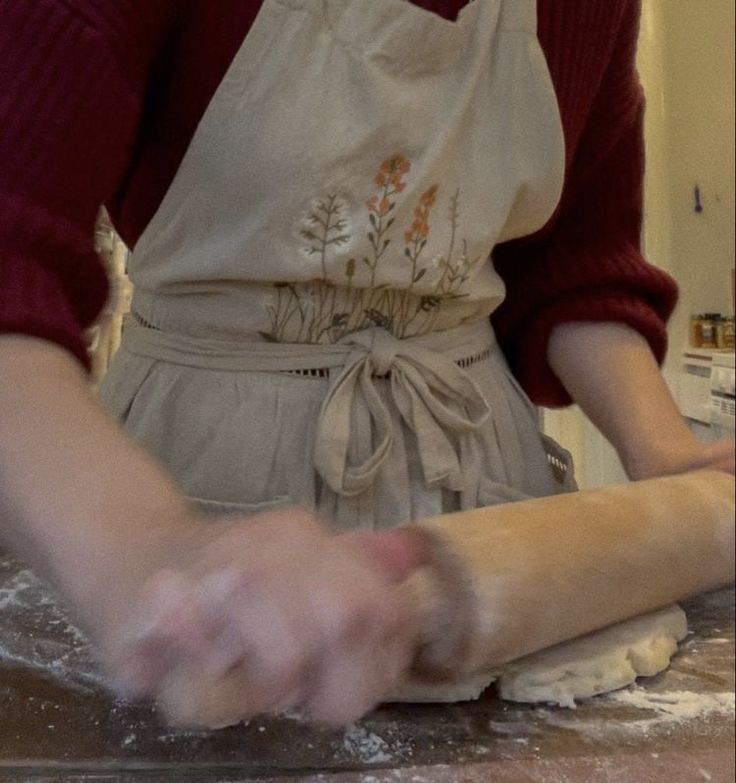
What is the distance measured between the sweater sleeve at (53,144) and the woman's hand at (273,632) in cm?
15

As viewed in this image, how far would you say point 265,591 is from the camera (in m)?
0.18

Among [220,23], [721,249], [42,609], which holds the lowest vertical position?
[42,609]

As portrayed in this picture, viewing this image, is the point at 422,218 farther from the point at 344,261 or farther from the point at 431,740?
the point at 431,740

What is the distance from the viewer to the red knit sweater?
316 millimetres

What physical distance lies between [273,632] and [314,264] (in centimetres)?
27

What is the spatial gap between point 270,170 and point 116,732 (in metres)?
0.23

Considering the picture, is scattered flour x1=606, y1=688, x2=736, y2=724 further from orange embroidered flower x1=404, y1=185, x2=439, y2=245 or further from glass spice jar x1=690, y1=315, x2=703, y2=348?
orange embroidered flower x1=404, y1=185, x2=439, y2=245

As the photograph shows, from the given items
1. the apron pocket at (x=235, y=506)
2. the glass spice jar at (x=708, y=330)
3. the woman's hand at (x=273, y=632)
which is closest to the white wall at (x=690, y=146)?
the glass spice jar at (x=708, y=330)

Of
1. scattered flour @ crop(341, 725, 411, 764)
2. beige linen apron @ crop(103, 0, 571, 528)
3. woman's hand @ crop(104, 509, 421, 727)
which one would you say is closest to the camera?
woman's hand @ crop(104, 509, 421, 727)

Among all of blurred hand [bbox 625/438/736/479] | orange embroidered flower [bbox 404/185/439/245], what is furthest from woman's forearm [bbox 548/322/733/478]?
orange embroidered flower [bbox 404/185/439/245]

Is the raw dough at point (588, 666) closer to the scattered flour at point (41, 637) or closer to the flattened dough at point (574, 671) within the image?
the flattened dough at point (574, 671)

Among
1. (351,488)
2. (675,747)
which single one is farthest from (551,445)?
(675,747)

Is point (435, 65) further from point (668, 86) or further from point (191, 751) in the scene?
point (191, 751)

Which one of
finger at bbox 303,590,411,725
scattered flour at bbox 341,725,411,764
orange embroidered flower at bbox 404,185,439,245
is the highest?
orange embroidered flower at bbox 404,185,439,245
